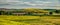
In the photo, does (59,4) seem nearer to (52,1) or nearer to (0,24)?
(52,1)

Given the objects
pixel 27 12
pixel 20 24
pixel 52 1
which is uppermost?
pixel 52 1

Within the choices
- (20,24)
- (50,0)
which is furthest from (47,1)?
(20,24)

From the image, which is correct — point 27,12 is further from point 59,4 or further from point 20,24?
point 59,4

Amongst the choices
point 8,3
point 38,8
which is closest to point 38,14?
point 38,8

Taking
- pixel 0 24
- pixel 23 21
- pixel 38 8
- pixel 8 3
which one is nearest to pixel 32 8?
pixel 38 8

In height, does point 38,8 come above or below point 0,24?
above

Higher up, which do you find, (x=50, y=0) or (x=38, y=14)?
(x=50, y=0)
